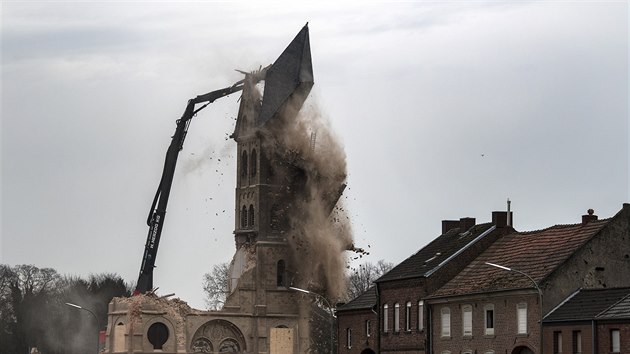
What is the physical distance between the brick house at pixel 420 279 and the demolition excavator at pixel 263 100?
2595 centimetres

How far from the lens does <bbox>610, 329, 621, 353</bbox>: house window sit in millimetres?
62062

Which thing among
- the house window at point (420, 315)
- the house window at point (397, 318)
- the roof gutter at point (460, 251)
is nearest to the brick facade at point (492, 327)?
the house window at point (420, 315)

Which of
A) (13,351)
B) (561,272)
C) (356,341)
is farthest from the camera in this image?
(13,351)

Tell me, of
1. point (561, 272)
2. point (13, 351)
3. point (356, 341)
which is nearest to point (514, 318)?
point (561, 272)

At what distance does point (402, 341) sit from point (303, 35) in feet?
117

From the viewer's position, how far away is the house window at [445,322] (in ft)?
255

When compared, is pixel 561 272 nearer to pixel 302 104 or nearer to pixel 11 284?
pixel 302 104

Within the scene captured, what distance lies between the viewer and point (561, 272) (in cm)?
6994

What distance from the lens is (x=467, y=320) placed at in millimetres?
75750

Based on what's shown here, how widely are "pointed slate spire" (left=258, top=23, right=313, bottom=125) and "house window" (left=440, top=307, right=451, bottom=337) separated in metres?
35.5

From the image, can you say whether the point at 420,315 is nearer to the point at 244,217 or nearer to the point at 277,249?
the point at 277,249

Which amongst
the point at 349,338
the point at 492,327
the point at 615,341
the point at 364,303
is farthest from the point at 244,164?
the point at 615,341

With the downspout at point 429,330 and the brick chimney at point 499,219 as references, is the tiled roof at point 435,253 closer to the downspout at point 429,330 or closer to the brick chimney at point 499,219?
the brick chimney at point 499,219

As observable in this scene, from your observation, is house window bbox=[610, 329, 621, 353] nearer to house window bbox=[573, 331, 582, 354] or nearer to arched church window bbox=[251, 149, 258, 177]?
house window bbox=[573, 331, 582, 354]
